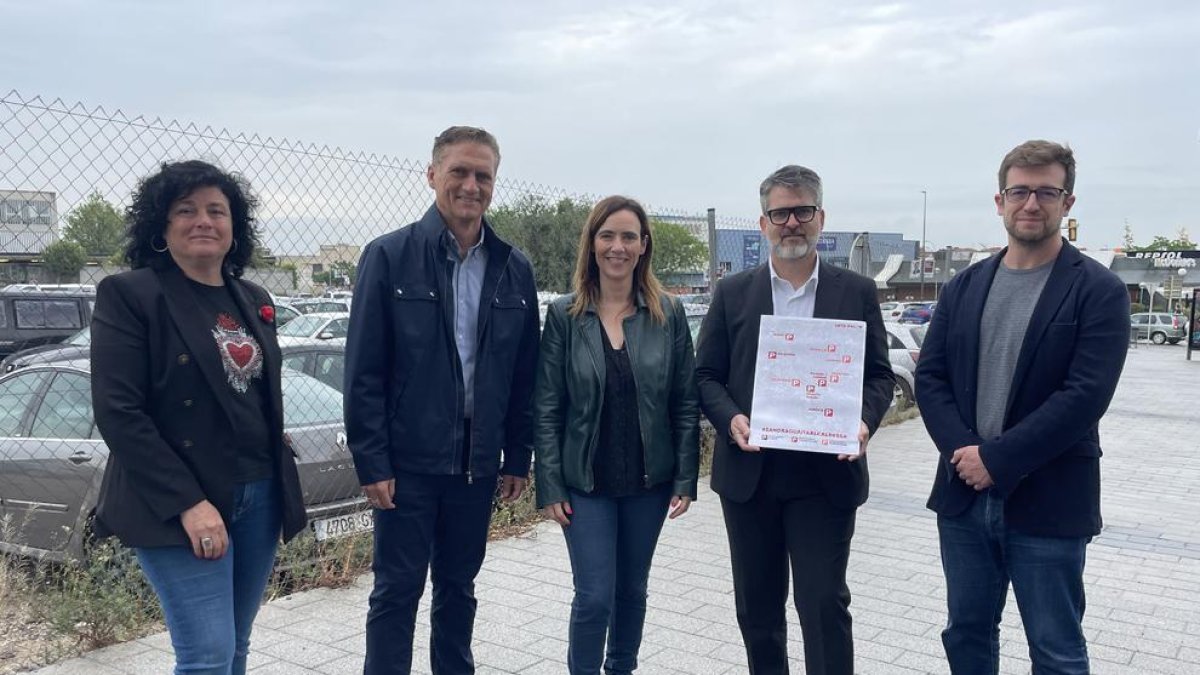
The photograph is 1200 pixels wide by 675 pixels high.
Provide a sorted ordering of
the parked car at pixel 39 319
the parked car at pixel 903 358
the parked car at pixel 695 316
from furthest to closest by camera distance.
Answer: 1. the parked car at pixel 39 319
2. the parked car at pixel 903 358
3. the parked car at pixel 695 316

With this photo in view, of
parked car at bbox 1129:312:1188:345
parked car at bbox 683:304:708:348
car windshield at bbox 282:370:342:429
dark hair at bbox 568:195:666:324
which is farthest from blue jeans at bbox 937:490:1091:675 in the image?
parked car at bbox 1129:312:1188:345

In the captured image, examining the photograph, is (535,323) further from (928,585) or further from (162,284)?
(928,585)

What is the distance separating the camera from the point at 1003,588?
130 inches

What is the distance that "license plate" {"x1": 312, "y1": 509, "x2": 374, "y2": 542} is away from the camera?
5.69 m

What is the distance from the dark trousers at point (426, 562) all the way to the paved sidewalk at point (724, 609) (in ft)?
2.84

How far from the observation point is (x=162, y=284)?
9.39ft

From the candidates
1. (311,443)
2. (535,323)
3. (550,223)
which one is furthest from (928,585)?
(550,223)

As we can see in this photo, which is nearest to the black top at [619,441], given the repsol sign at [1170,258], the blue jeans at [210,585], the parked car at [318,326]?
the blue jeans at [210,585]

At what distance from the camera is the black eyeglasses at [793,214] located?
3424mm

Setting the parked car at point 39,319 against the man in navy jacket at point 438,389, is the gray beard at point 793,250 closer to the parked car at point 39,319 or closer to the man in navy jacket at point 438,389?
the man in navy jacket at point 438,389

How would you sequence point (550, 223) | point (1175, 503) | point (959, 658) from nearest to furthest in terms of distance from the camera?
1. point (959, 658)
2. point (1175, 503)
3. point (550, 223)

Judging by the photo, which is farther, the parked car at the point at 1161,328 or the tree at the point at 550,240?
the parked car at the point at 1161,328

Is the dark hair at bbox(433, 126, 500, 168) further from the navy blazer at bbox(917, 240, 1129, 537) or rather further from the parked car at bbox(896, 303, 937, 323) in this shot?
the parked car at bbox(896, 303, 937, 323)

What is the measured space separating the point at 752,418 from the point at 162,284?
2000 millimetres
